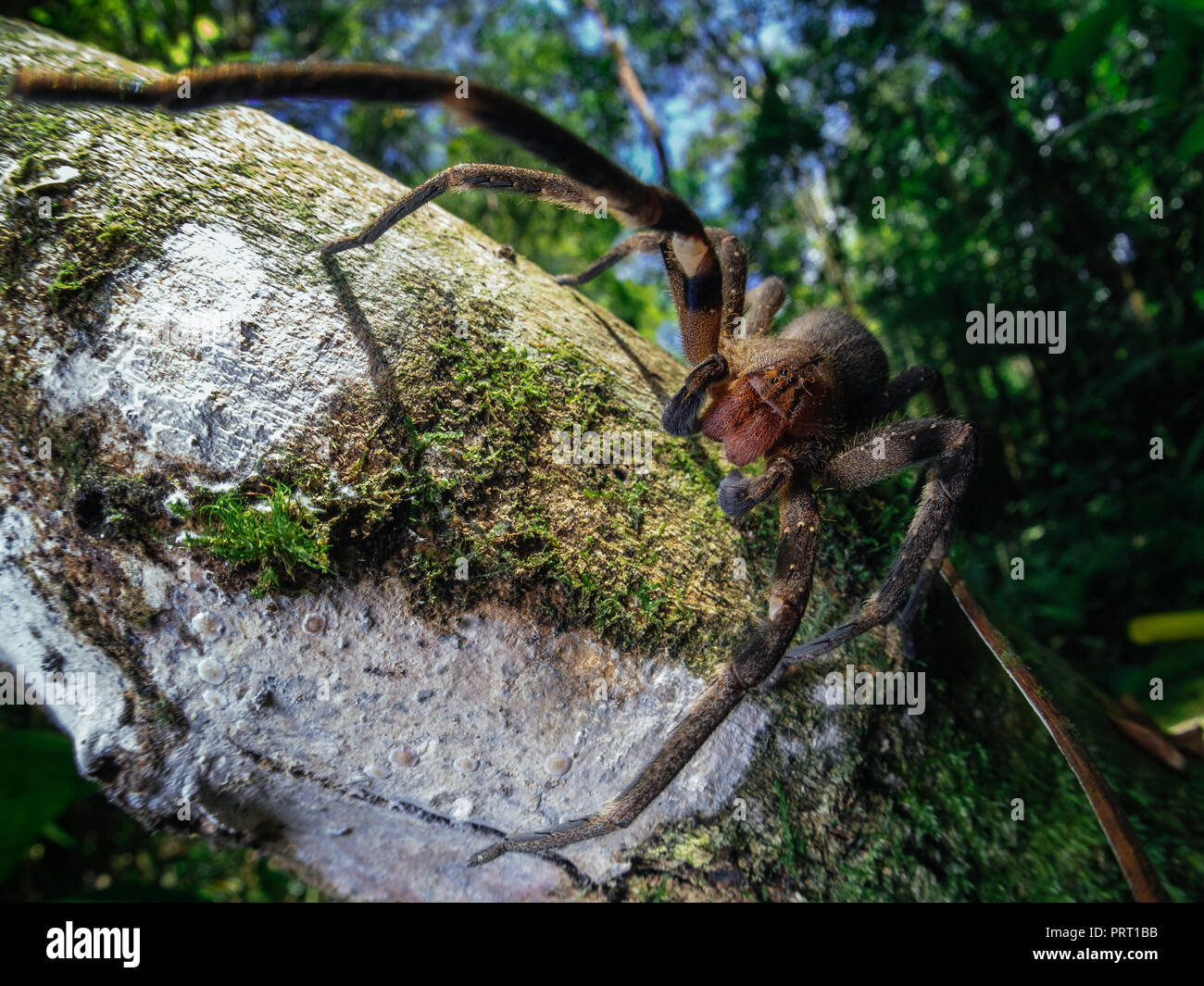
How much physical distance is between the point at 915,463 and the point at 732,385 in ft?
2.68

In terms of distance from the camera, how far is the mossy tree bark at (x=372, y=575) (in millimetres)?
1575

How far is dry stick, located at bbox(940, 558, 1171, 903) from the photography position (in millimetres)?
1762

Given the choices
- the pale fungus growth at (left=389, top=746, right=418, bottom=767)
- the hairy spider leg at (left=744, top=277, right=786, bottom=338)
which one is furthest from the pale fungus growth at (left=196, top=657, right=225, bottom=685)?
the hairy spider leg at (left=744, top=277, right=786, bottom=338)

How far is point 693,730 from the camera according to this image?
1792 mm

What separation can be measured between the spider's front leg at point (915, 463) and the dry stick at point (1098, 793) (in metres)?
0.41

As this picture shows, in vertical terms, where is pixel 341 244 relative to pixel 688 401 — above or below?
above

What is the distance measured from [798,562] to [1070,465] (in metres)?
6.04

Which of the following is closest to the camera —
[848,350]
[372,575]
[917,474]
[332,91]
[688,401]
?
[332,91]

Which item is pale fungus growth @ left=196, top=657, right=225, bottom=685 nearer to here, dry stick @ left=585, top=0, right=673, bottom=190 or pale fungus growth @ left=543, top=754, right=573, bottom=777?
pale fungus growth @ left=543, top=754, right=573, bottom=777

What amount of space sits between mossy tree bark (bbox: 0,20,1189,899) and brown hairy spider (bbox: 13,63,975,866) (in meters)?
0.12

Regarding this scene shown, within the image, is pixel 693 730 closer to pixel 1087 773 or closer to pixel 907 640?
pixel 907 640

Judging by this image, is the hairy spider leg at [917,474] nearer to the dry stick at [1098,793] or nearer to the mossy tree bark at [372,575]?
the mossy tree bark at [372,575]

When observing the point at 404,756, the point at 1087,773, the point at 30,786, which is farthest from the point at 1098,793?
the point at 30,786

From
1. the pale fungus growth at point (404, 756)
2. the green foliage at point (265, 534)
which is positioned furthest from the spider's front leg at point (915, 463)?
the green foliage at point (265, 534)
